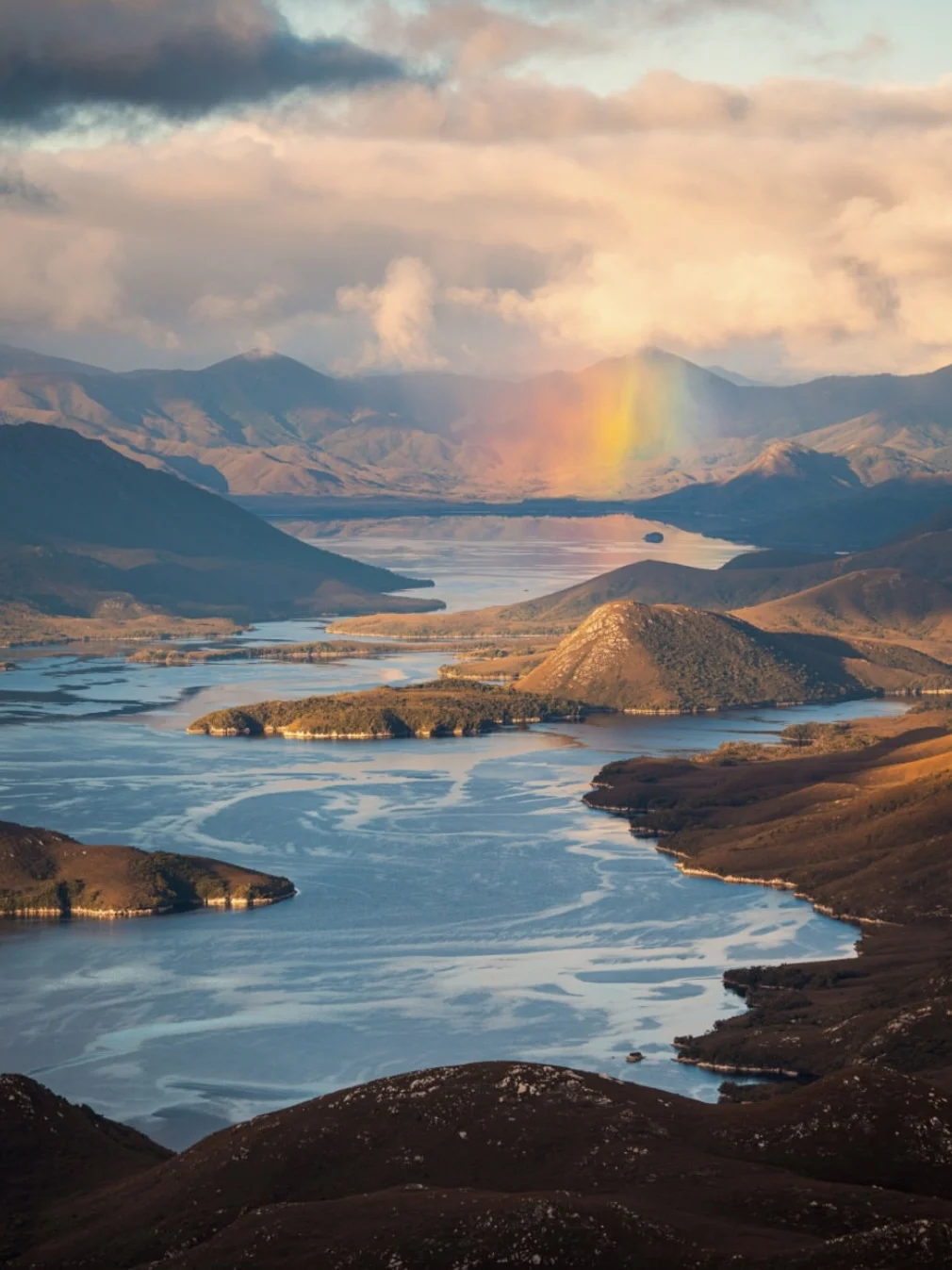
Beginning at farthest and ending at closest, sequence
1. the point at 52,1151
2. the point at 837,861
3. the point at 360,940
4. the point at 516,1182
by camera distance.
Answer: the point at 837,861 → the point at 360,940 → the point at 52,1151 → the point at 516,1182

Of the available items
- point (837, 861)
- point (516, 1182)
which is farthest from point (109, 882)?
point (516, 1182)

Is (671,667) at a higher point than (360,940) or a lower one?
higher

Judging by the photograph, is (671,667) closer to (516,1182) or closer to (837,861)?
(837,861)

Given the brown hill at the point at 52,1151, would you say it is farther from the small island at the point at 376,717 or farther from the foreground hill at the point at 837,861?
the small island at the point at 376,717

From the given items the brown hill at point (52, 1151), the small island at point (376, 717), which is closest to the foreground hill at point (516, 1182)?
the brown hill at point (52, 1151)

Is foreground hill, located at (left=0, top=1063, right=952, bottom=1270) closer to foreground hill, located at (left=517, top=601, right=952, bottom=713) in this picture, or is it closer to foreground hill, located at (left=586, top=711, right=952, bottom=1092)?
foreground hill, located at (left=586, top=711, right=952, bottom=1092)

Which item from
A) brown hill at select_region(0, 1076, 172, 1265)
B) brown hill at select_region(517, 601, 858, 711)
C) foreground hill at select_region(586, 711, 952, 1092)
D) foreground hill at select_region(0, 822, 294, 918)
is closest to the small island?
brown hill at select_region(517, 601, 858, 711)
